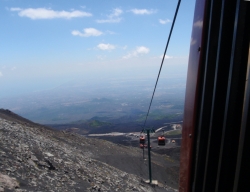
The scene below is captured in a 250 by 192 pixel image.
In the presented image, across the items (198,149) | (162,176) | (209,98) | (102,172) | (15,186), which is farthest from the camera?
(162,176)

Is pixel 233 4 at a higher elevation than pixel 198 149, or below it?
higher

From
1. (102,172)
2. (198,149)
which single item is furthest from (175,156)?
(198,149)

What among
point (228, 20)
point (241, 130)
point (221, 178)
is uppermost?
point (228, 20)

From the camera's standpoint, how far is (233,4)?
243 centimetres

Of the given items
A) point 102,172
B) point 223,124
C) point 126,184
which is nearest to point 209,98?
point 223,124

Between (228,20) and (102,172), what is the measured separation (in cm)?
1691

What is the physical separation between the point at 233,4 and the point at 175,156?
42.6 metres

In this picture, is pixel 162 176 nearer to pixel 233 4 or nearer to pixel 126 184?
pixel 126 184

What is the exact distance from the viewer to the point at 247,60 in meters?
2.19

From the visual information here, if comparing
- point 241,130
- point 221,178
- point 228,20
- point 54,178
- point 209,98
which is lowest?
point 54,178

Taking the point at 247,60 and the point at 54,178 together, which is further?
the point at 54,178

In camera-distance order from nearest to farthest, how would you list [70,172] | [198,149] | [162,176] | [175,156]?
[198,149], [70,172], [162,176], [175,156]

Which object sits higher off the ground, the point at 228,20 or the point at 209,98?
the point at 228,20

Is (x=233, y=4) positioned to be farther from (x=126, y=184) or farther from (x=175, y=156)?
(x=175, y=156)
